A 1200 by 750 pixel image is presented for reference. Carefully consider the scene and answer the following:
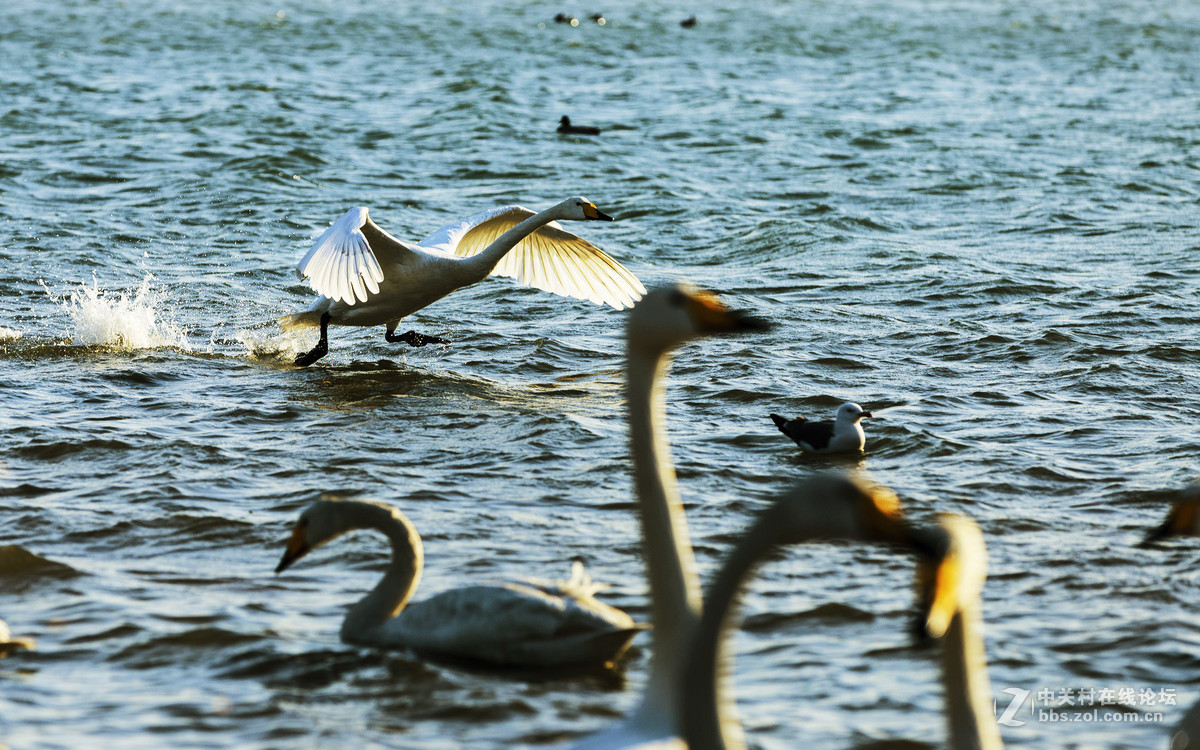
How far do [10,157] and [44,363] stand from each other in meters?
9.73

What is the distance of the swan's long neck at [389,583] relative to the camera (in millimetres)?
5543

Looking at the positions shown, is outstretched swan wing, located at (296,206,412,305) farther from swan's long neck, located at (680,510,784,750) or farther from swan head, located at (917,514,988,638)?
swan head, located at (917,514,988,638)

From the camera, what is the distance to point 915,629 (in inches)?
128

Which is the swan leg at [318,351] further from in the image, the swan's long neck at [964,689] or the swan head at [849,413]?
the swan's long neck at [964,689]

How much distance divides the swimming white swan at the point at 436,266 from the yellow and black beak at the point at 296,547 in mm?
3539

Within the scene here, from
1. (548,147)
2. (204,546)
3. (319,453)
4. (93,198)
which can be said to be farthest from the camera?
(548,147)

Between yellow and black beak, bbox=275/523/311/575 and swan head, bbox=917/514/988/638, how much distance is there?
119 inches

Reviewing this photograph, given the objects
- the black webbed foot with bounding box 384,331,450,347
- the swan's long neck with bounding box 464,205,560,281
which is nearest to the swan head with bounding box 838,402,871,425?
the swan's long neck with bounding box 464,205,560,281

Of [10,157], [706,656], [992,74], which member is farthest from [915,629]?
[992,74]

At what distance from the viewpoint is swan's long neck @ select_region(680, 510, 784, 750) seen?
338 cm

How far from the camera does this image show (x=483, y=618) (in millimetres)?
5336

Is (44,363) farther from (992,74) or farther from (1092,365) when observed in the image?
(992,74)

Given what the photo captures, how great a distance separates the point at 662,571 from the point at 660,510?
191 mm

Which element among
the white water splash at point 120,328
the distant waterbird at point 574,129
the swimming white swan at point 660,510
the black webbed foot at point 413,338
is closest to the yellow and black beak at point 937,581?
the swimming white swan at point 660,510
